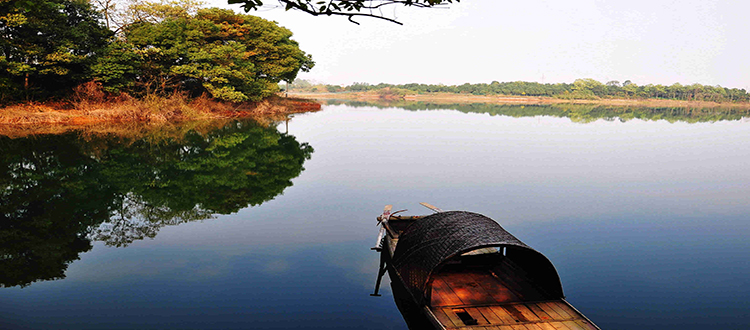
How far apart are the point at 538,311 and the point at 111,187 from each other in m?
12.6

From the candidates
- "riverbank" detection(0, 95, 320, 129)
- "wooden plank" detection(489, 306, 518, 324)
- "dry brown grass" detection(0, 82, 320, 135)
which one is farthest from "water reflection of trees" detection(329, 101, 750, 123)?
"wooden plank" detection(489, 306, 518, 324)

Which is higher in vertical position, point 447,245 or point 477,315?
point 447,245

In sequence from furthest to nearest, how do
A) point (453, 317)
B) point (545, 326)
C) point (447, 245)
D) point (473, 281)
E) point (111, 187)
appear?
point (111, 187) → point (473, 281) → point (447, 245) → point (453, 317) → point (545, 326)

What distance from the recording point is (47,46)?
2712cm

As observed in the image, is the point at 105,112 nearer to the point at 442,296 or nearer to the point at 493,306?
the point at 442,296

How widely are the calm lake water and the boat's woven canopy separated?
0.82 meters

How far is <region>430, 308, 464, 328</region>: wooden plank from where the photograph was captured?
17.5 feet

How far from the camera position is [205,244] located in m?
9.33

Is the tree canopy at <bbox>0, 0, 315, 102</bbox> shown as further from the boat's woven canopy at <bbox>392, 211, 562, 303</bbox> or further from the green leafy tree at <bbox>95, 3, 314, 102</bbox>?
the boat's woven canopy at <bbox>392, 211, 562, 303</bbox>

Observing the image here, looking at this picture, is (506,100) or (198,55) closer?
(198,55)

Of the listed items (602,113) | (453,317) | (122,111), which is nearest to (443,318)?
(453,317)

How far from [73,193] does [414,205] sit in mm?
9420

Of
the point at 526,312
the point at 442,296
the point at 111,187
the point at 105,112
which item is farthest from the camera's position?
the point at 105,112

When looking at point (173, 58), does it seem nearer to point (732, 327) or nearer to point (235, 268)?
point (235, 268)
